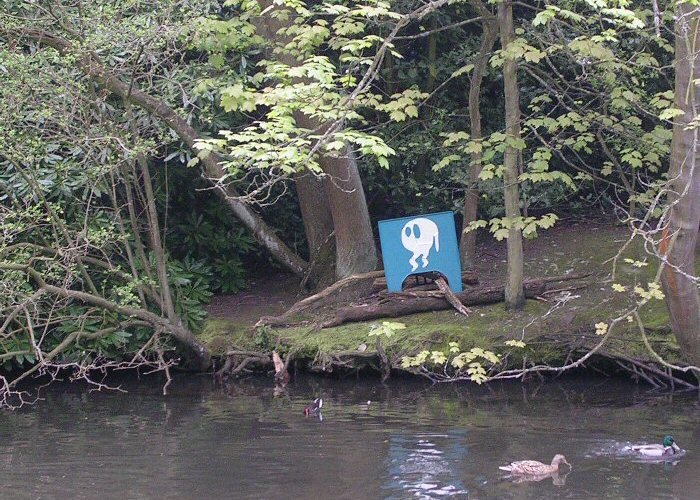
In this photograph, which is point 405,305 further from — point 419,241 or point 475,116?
point 475,116

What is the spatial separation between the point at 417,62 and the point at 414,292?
491 centimetres

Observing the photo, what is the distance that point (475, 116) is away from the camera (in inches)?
545

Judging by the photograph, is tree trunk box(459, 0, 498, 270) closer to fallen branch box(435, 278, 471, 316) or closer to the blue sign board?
the blue sign board

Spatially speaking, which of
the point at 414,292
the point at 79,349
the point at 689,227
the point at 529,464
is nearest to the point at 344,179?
the point at 414,292

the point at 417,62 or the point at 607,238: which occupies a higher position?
the point at 417,62

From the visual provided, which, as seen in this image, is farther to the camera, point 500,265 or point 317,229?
point 500,265

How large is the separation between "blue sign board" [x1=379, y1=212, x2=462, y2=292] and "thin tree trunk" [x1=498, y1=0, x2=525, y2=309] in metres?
0.97

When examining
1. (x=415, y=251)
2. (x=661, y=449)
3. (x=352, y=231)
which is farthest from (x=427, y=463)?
(x=352, y=231)

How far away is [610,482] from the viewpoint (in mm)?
8727

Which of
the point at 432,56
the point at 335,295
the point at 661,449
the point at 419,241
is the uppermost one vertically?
the point at 432,56

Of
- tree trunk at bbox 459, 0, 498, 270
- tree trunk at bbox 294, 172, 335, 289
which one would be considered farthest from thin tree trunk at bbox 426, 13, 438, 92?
tree trunk at bbox 294, 172, 335, 289

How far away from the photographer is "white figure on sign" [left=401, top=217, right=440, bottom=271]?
1402 centimetres

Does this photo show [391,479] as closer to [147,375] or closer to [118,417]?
[118,417]

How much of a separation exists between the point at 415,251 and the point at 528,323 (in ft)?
6.62
